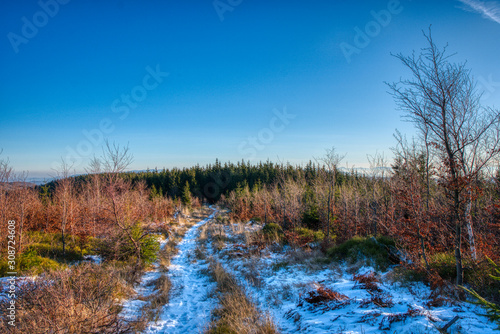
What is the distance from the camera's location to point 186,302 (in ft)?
20.2

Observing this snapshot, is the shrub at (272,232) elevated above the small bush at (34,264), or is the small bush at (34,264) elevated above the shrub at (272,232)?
the small bush at (34,264)

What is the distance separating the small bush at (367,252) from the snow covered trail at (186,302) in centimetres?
506

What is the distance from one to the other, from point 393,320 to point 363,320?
18.3 inches

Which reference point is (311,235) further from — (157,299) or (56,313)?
(56,313)

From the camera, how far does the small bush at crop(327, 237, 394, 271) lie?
7043 mm

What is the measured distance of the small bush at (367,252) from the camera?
23.1 ft

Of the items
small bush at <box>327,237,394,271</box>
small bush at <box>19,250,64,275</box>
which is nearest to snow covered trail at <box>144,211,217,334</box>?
small bush at <box>19,250,64,275</box>

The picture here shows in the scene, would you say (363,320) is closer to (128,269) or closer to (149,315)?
(149,315)

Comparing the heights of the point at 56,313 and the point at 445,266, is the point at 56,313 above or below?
below

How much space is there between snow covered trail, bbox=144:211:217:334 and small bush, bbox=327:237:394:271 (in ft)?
16.6

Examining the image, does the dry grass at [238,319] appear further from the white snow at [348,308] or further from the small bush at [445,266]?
the small bush at [445,266]

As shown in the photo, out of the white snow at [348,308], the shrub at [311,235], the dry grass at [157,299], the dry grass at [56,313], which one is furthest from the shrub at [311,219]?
the dry grass at [56,313]

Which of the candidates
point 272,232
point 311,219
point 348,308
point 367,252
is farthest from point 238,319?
point 311,219

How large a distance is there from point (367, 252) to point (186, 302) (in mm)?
6384
